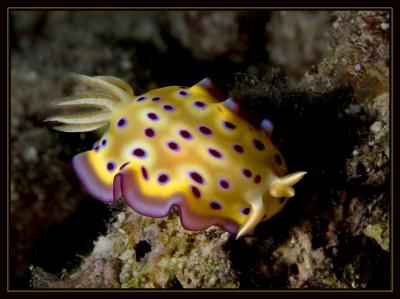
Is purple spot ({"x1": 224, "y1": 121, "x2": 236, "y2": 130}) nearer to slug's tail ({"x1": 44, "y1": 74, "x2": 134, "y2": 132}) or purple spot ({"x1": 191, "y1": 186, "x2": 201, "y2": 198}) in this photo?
purple spot ({"x1": 191, "y1": 186, "x2": 201, "y2": 198})

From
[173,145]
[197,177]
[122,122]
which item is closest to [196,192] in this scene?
[197,177]

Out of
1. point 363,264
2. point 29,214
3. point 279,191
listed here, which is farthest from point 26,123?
point 363,264

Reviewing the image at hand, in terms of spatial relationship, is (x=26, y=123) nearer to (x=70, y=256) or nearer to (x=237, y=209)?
(x=70, y=256)

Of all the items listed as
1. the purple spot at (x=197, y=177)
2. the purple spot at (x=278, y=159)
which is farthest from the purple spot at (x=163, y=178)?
the purple spot at (x=278, y=159)

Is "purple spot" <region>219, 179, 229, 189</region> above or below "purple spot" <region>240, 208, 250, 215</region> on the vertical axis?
above

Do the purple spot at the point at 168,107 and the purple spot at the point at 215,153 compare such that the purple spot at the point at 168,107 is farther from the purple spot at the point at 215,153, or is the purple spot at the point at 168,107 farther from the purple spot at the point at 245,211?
the purple spot at the point at 245,211

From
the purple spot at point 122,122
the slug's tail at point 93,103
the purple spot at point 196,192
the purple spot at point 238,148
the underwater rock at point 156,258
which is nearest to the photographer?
the purple spot at point 196,192

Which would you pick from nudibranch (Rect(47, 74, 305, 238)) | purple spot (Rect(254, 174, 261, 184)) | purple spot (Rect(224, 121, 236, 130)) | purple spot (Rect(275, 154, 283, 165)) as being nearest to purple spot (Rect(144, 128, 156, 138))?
nudibranch (Rect(47, 74, 305, 238))
